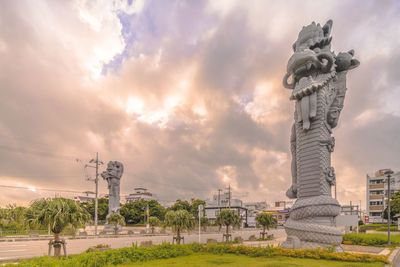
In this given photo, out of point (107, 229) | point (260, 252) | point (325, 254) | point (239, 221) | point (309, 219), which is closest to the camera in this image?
point (325, 254)

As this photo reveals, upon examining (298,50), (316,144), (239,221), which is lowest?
(239,221)

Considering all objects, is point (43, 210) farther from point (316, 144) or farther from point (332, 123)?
point (332, 123)

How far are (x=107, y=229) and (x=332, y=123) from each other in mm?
41813

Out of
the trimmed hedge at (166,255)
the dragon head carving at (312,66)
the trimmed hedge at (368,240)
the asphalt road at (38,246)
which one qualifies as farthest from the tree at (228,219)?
the dragon head carving at (312,66)

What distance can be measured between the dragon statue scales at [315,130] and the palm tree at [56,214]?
12540 millimetres

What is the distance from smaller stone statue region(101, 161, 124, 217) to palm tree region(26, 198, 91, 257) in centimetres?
4308

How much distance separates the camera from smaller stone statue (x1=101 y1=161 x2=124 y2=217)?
5400 cm

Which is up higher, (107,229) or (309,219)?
(309,219)

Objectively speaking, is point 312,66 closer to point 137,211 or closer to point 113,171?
point 113,171

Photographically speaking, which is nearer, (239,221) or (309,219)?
(309,219)

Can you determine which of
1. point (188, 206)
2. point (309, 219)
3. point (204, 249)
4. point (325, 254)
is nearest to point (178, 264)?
point (204, 249)

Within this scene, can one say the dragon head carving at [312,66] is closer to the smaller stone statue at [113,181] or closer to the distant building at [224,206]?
the smaller stone statue at [113,181]

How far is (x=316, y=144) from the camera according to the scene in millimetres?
19000

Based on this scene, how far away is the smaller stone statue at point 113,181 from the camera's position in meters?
54.0
